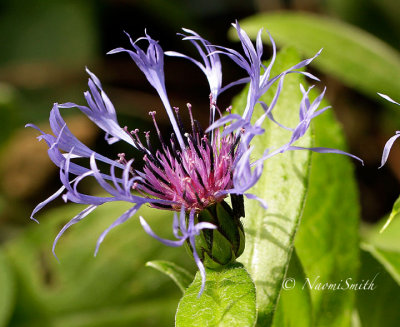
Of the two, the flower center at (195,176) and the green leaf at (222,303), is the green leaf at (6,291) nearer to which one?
the flower center at (195,176)

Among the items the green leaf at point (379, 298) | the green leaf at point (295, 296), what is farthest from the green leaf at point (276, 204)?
the green leaf at point (379, 298)

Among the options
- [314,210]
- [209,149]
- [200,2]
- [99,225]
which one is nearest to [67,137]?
[209,149]

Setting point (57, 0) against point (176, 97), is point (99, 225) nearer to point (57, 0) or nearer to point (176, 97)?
point (176, 97)

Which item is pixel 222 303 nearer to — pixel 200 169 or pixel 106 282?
pixel 200 169

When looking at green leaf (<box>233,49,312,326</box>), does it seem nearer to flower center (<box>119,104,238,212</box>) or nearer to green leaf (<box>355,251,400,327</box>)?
flower center (<box>119,104,238,212</box>)

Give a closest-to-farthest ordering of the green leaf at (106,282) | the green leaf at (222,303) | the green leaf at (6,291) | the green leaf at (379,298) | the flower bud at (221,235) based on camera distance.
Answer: the green leaf at (222,303) → the flower bud at (221,235) → the green leaf at (379,298) → the green leaf at (6,291) → the green leaf at (106,282)
